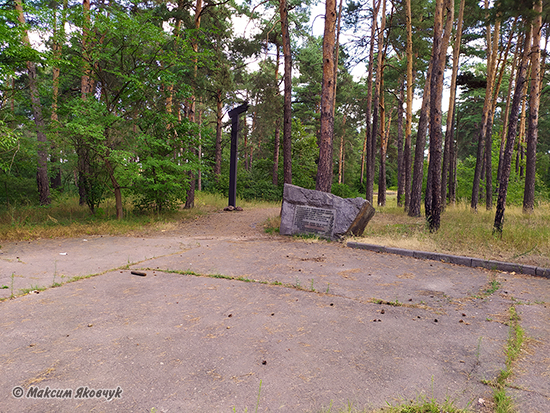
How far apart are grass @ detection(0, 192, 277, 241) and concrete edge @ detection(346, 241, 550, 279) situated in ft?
23.1

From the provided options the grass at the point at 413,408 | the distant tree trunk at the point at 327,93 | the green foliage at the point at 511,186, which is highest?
the distant tree trunk at the point at 327,93

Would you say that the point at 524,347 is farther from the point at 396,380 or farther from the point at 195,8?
the point at 195,8

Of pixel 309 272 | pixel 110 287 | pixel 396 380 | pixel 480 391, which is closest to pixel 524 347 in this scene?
pixel 480 391

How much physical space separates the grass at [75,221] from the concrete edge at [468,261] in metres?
7.05

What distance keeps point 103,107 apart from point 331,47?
7531mm

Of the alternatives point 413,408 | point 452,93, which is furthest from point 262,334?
point 452,93

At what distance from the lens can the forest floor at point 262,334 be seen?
2.39 metres

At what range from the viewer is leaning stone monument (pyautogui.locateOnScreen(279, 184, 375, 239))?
381 inches

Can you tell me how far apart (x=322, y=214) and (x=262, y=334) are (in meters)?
6.76

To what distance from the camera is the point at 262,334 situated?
3395mm

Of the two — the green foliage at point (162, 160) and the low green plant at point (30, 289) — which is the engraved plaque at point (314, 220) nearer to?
the green foliage at point (162, 160)

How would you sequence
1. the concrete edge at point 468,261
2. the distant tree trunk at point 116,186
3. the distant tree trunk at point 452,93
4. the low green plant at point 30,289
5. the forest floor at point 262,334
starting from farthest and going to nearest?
the distant tree trunk at point 452,93, the distant tree trunk at point 116,186, the concrete edge at point 468,261, the low green plant at point 30,289, the forest floor at point 262,334

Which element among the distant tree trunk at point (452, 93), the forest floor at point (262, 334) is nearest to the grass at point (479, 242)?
the forest floor at point (262, 334)

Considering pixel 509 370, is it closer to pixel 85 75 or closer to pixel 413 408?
pixel 413 408
